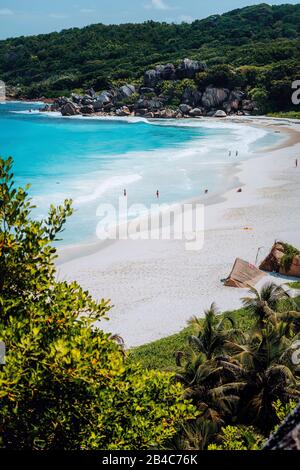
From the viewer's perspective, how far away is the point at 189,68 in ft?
392

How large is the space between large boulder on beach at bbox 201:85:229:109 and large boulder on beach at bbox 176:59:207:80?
10.5 metres

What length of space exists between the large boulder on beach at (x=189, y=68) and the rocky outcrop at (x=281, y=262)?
104m

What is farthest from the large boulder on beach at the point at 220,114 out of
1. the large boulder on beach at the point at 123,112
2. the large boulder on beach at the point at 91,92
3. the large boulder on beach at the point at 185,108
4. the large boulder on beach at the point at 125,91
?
the large boulder on beach at the point at 91,92

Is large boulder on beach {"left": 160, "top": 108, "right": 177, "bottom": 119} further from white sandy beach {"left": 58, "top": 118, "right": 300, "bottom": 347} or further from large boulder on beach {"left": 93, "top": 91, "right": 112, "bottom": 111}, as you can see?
white sandy beach {"left": 58, "top": 118, "right": 300, "bottom": 347}

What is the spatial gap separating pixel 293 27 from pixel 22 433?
177 m

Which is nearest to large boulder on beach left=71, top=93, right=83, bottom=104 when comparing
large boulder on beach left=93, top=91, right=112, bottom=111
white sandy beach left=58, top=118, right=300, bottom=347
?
large boulder on beach left=93, top=91, right=112, bottom=111

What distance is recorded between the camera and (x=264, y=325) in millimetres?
14570

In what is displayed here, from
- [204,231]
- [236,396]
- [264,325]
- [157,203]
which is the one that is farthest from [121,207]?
[236,396]

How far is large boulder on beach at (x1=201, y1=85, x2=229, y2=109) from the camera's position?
108562 millimetres

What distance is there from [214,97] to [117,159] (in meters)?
58.1

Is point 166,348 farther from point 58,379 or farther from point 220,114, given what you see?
point 220,114

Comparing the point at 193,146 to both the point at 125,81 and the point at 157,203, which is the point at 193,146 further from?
the point at 125,81

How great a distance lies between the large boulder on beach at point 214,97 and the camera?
10856 cm

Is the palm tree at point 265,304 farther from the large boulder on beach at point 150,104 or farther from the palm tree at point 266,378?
the large boulder on beach at point 150,104
